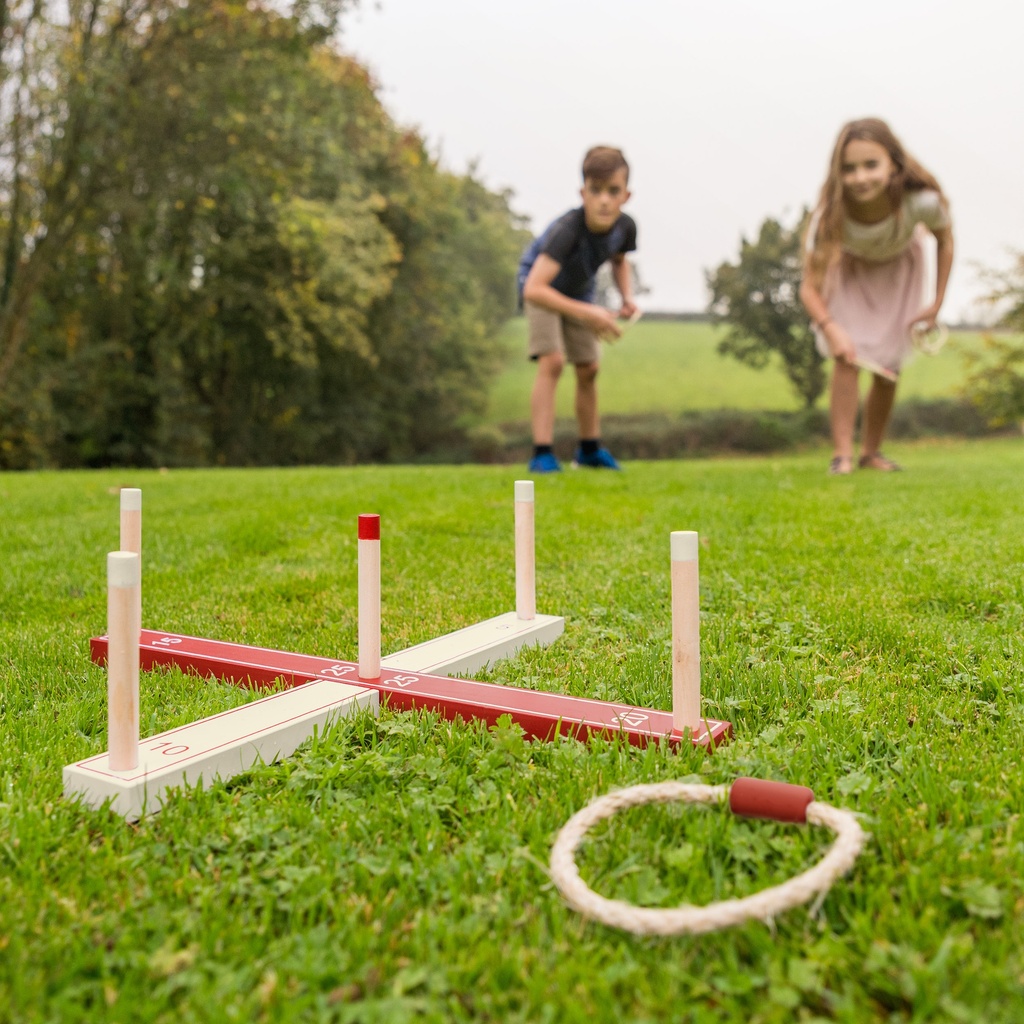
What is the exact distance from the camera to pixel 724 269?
105ft

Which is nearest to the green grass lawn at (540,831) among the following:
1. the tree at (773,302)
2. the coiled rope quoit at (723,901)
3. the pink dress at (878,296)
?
the coiled rope quoit at (723,901)

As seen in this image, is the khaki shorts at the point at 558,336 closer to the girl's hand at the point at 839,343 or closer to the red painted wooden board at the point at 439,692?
the girl's hand at the point at 839,343

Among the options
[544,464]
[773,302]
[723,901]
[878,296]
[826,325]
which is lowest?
[723,901]

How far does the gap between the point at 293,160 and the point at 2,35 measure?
516 cm

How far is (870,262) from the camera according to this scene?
7918mm

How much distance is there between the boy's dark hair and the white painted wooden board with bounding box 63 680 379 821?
5.62 m

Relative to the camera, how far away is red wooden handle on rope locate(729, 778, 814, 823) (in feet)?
5.35

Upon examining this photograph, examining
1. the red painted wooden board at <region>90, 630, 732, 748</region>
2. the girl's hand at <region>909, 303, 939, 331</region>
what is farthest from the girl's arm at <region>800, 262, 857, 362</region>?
the red painted wooden board at <region>90, 630, 732, 748</region>

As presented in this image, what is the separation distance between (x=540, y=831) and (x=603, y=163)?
629 centimetres

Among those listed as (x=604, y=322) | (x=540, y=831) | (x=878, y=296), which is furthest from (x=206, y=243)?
(x=540, y=831)

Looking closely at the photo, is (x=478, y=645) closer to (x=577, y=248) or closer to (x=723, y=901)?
(x=723, y=901)

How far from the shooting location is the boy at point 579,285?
7.07 meters

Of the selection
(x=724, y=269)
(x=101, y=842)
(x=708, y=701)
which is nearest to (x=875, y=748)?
(x=708, y=701)

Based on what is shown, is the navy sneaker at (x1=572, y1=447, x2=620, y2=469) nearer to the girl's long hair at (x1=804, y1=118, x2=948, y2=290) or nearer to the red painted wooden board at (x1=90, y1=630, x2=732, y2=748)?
the girl's long hair at (x1=804, y1=118, x2=948, y2=290)
